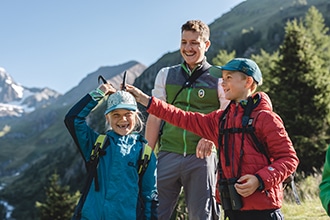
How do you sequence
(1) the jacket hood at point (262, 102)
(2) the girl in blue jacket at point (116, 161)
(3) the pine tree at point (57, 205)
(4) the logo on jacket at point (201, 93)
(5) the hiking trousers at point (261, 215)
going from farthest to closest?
(3) the pine tree at point (57, 205), (4) the logo on jacket at point (201, 93), (2) the girl in blue jacket at point (116, 161), (1) the jacket hood at point (262, 102), (5) the hiking trousers at point (261, 215)

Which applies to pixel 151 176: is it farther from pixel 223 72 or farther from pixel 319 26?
pixel 319 26

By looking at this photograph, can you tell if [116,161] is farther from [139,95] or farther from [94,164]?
[139,95]

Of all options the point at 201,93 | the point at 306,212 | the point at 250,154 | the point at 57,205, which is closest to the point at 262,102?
the point at 250,154

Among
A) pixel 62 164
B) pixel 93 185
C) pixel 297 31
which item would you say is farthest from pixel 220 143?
pixel 62 164

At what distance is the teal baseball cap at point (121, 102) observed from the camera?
11.8 ft

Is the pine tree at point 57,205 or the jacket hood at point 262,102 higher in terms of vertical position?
the jacket hood at point 262,102

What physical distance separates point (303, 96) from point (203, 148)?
1658 centimetres

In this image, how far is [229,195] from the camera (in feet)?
10.7

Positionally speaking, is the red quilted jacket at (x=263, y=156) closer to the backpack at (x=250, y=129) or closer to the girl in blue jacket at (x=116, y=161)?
the backpack at (x=250, y=129)

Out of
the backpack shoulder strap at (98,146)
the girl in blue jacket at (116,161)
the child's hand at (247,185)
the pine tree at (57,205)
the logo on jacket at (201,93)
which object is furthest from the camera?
the pine tree at (57,205)

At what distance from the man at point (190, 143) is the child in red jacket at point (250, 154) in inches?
21.4

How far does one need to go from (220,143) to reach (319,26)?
131 ft

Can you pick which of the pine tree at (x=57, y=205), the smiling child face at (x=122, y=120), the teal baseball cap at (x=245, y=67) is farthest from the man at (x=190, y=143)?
the pine tree at (x=57, y=205)

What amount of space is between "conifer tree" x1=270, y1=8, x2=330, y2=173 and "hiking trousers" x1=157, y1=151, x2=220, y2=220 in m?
14.5
